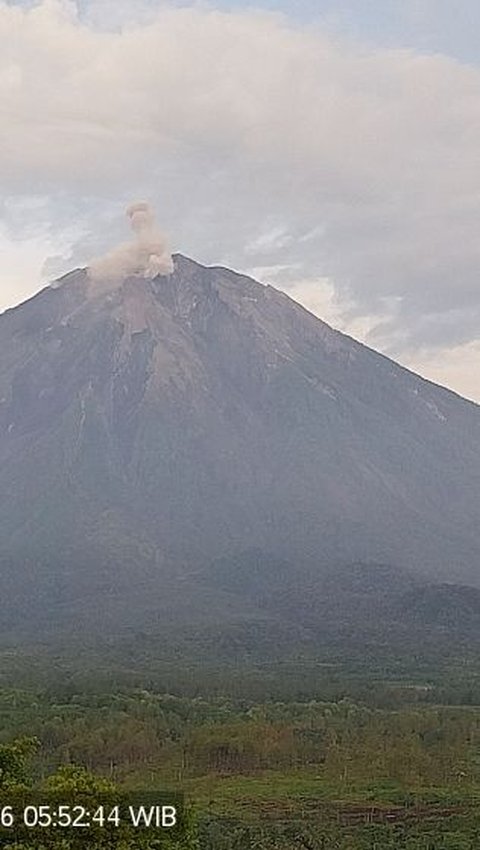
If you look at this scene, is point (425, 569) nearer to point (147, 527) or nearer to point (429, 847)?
point (147, 527)

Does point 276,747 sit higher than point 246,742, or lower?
lower

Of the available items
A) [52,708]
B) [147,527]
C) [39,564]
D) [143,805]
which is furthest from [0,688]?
[147,527]

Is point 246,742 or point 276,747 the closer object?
point 246,742

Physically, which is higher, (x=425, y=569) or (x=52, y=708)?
(x=425, y=569)

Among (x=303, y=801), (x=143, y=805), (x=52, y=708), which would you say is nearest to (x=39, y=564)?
(x=52, y=708)

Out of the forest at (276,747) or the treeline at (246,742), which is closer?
the forest at (276,747)

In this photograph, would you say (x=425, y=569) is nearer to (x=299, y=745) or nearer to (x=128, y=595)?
(x=128, y=595)

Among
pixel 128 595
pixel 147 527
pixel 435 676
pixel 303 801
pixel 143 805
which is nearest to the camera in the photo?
pixel 143 805

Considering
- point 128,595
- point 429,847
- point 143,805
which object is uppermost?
point 128,595

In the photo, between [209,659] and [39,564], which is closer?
[209,659]

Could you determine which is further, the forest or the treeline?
the treeline

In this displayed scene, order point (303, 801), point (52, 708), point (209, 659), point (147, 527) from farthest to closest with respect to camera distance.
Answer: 1. point (147, 527)
2. point (209, 659)
3. point (52, 708)
4. point (303, 801)
